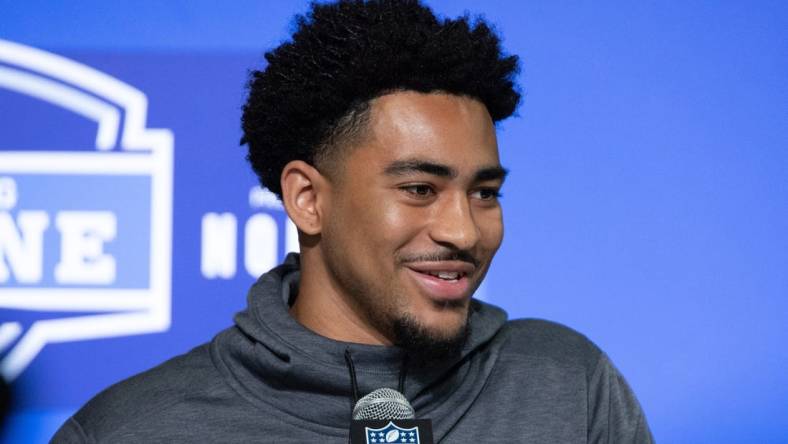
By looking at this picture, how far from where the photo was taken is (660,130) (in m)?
2.10

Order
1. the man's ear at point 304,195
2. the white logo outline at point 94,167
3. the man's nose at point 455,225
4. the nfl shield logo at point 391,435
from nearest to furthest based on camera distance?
the nfl shield logo at point 391,435, the man's nose at point 455,225, the man's ear at point 304,195, the white logo outline at point 94,167

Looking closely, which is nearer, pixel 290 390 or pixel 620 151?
pixel 290 390

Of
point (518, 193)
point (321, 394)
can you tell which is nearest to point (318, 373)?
point (321, 394)

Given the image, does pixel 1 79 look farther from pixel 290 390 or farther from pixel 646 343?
pixel 646 343

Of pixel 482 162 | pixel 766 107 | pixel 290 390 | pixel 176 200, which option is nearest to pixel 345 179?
pixel 482 162

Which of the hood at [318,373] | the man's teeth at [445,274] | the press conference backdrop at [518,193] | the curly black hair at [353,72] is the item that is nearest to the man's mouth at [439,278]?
the man's teeth at [445,274]

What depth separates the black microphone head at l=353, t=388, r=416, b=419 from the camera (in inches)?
50.1

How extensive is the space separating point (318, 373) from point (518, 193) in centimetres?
78

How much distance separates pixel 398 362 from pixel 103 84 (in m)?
0.90

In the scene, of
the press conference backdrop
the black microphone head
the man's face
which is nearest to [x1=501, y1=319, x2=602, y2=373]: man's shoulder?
the man's face

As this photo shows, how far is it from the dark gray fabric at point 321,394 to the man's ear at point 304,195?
12 centimetres

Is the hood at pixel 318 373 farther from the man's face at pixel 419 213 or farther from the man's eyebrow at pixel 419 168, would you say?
the man's eyebrow at pixel 419 168

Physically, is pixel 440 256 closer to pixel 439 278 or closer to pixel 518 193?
pixel 439 278

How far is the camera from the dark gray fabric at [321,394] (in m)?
1.41
